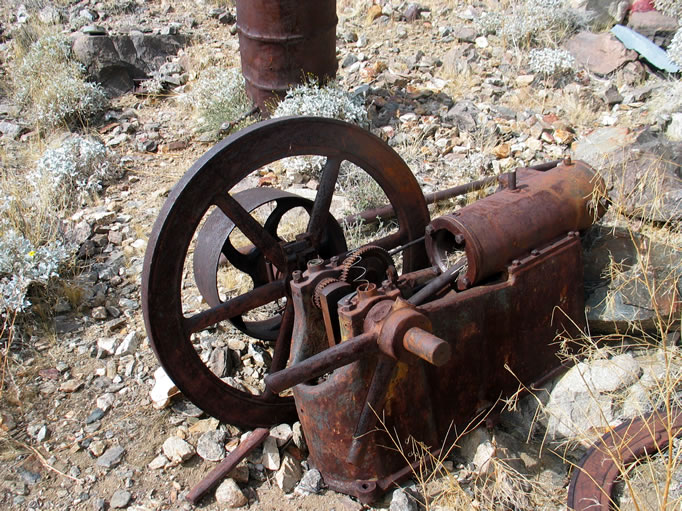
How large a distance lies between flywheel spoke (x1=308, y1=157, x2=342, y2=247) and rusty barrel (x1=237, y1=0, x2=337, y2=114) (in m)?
2.93

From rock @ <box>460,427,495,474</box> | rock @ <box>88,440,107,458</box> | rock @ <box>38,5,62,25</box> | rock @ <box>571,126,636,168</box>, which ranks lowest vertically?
rock @ <box>460,427,495,474</box>

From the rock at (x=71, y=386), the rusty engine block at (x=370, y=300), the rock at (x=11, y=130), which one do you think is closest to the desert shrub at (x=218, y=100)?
the rock at (x=11, y=130)

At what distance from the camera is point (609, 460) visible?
99.8 inches

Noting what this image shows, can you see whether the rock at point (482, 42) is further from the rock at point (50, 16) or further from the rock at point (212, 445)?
the rock at point (212, 445)

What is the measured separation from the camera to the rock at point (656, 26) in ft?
20.8

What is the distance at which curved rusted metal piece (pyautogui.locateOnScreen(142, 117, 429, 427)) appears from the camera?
2.52m

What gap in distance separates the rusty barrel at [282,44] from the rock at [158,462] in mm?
3794

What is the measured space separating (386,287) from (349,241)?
5.02 feet

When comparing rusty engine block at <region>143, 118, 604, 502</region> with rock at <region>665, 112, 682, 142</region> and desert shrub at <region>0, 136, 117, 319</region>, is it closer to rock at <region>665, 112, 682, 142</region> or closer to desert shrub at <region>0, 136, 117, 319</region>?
desert shrub at <region>0, 136, 117, 319</region>

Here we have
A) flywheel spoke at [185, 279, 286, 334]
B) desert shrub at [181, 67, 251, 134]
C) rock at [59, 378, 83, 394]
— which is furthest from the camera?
desert shrub at [181, 67, 251, 134]

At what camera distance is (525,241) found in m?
2.92

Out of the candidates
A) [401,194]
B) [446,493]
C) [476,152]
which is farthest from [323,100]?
[446,493]

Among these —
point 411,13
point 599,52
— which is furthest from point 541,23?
point 411,13

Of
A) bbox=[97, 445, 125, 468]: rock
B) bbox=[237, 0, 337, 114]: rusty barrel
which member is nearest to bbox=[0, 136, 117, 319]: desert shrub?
bbox=[97, 445, 125, 468]: rock
